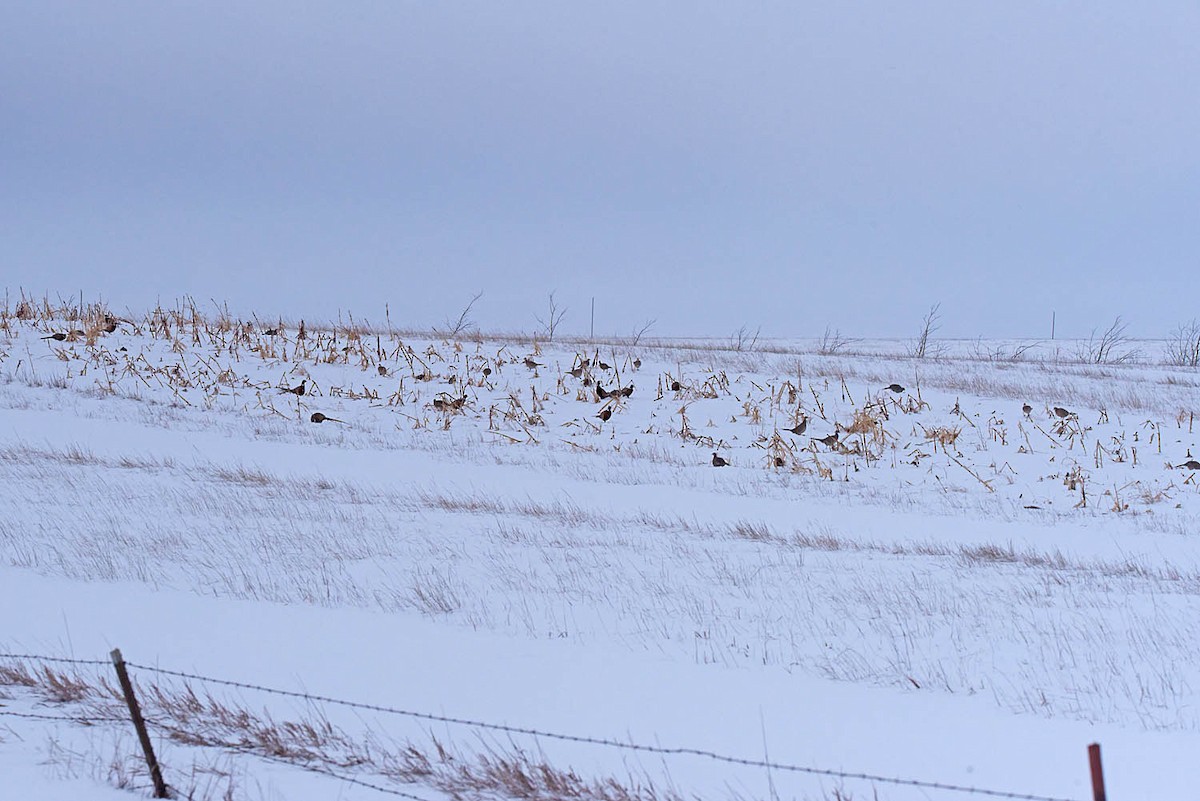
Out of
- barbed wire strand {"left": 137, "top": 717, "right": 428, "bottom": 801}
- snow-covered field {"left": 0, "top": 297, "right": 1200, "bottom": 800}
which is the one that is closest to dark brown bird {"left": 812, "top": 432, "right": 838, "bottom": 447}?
snow-covered field {"left": 0, "top": 297, "right": 1200, "bottom": 800}

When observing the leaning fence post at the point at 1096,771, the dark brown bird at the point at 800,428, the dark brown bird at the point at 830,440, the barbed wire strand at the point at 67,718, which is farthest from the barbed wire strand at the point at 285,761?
the dark brown bird at the point at 800,428

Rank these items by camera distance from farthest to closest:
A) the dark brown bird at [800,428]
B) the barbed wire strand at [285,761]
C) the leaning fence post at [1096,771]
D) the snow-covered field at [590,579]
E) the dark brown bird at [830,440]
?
the dark brown bird at [800,428] < the dark brown bird at [830,440] < the snow-covered field at [590,579] < the barbed wire strand at [285,761] < the leaning fence post at [1096,771]

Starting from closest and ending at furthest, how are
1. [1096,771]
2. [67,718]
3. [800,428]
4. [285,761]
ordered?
[1096,771]
[285,761]
[67,718]
[800,428]

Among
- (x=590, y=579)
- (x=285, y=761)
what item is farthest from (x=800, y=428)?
(x=285, y=761)

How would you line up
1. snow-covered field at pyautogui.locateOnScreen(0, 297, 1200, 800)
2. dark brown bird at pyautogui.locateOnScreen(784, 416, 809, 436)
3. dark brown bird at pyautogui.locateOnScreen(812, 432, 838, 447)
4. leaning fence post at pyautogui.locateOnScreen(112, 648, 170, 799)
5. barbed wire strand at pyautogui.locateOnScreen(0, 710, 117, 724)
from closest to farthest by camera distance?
leaning fence post at pyautogui.locateOnScreen(112, 648, 170, 799)
snow-covered field at pyautogui.locateOnScreen(0, 297, 1200, 800)
barbed wire strand at pyautogui.locateOnScreen(0, 710, 117, 724)
dark brown bird at pyautogui.locateOnScreen(812, 432, 838, 447)
dark brown bird at pyautogui.locateOnScreen(784, 416, 809, 436)

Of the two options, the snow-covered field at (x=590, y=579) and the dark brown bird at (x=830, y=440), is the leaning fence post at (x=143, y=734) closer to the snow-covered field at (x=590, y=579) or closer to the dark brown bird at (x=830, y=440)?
the snow-covered field at (x=590, y=579)

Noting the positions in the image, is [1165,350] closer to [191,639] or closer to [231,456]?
[231,456]

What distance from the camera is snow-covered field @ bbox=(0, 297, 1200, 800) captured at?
4.97 m

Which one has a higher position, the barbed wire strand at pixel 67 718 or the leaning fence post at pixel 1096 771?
the leaning fence post at pixel 1096 771

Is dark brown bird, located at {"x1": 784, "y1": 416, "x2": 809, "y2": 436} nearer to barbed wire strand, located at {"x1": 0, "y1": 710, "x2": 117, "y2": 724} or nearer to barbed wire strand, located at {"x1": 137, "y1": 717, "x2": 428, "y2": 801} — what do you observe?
barbed wire strand, located at {"x1": 137, "y1": 717, "x2": 428, "y2": 801}

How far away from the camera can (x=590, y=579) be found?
8.32 metres

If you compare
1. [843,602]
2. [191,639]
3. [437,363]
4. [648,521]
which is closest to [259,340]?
[437,363]

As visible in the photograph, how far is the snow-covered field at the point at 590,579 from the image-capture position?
16.3 ft

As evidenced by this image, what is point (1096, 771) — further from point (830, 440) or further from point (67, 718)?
point (830, 440)
